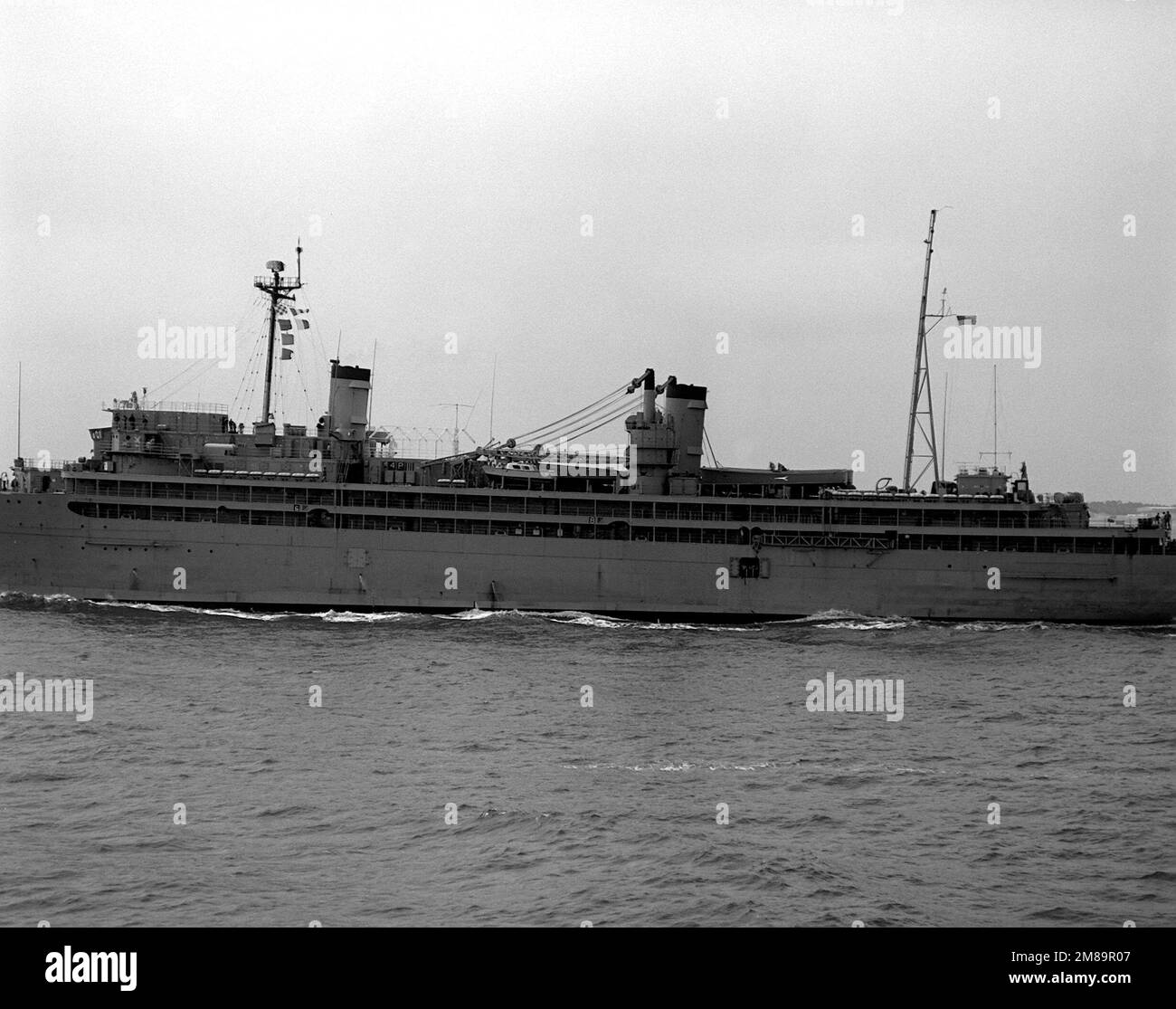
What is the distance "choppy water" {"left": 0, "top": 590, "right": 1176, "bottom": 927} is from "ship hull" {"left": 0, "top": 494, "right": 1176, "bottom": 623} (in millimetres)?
8371

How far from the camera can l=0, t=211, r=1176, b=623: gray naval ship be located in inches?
1948

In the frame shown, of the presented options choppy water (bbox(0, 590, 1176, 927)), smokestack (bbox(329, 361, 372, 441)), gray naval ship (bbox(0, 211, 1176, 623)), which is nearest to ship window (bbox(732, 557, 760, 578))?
gray naval ship (bbox(0, 211, 1176, 623))

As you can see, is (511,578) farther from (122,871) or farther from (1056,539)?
(122,871)

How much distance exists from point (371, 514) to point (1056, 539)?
29.4 meters

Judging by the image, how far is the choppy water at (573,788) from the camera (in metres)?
17.9

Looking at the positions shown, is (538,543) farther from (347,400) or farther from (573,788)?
(573,788)

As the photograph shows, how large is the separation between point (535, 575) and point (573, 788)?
88.5 feet

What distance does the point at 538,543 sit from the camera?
50.5 meters

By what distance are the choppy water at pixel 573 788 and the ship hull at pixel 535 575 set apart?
837 cm

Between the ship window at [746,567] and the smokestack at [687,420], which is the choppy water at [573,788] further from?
the smokestack at [687,420]

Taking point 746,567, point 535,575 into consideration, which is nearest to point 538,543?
point 535,575

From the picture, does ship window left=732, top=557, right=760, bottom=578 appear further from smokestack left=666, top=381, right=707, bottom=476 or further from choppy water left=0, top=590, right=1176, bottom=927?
choppy water left=0, top=590, right=1176, bottom=927
